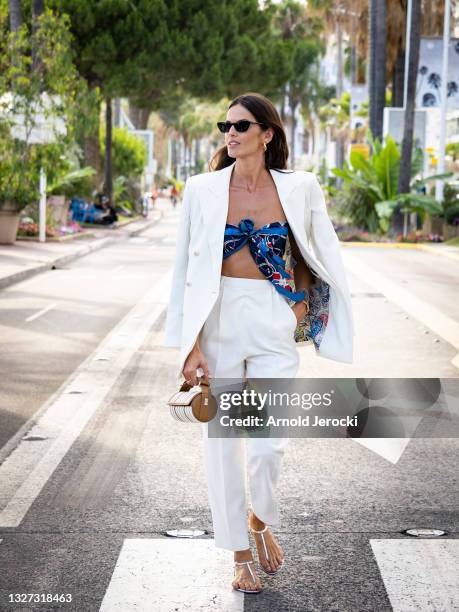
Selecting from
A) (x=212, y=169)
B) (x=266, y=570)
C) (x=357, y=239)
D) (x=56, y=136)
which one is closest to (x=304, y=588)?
(x=266, y=570)

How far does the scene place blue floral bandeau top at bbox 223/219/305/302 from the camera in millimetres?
4590

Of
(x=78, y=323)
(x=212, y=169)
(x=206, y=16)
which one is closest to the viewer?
(x=212, y=169)

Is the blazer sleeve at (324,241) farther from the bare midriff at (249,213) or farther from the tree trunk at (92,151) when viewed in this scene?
the tree trunk at (92,151)

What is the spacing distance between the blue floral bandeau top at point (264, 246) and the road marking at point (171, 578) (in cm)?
119

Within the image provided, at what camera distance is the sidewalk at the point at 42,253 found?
2119 centimetres

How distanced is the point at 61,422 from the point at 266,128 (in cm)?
380

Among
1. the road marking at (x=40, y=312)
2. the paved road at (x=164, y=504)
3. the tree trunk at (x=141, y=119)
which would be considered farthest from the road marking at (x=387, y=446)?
the tree trunk at (x=141, y=119)

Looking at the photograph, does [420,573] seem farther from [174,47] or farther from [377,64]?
[174,47]

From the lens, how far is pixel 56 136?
92.1 feet

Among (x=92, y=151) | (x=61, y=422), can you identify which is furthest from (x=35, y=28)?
(x=61, y=422)

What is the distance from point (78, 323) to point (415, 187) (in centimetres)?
2441

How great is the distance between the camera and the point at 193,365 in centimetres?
457

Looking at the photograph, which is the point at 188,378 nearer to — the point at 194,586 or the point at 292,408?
the point at 292,408

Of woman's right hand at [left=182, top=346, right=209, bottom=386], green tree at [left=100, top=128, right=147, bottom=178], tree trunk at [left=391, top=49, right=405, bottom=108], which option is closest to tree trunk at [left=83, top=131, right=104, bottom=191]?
green tree at [left=100, top=128, right=147, bottom=178]
